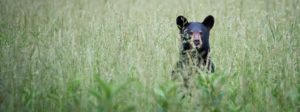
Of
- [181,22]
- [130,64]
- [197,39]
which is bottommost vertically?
[130,64]

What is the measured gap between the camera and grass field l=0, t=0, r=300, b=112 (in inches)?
142

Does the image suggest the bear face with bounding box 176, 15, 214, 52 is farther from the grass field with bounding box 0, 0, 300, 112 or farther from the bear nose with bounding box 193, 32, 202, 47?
the grass field with bounding box 0, 0, 300, 112

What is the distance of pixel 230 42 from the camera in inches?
262

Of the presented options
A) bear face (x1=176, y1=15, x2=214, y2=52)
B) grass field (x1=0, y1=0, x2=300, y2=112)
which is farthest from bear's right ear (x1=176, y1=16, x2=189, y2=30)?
grass field (x1=0, y1=0, x2=300, y2=112)

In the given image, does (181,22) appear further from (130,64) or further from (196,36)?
(130,64)

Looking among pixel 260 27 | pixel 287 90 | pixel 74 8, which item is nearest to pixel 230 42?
pixel 260 27

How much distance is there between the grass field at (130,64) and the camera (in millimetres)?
3605

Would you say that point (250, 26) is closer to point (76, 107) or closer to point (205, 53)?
point (205, 53)

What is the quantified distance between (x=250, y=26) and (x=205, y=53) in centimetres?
184

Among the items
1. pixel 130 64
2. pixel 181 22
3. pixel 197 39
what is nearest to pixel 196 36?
pixel 197 39

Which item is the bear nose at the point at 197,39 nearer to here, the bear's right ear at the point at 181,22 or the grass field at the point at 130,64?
the grass field at the point at 130,64

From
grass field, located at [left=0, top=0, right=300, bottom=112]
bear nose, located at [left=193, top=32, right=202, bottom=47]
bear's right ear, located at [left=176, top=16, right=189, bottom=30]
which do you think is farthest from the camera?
bear's right ear, located at [left=176, top=16, right=189, bottom=30]

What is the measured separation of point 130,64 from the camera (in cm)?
489

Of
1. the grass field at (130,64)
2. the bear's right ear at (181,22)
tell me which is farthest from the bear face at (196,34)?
the grass field at (130,64)
